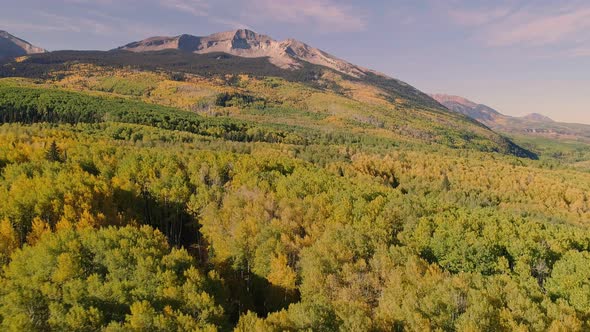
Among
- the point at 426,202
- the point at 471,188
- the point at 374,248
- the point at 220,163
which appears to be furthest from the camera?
the point at 471,188

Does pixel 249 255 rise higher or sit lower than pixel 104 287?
lower

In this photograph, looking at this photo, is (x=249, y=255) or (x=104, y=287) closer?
(x=104, y=287)

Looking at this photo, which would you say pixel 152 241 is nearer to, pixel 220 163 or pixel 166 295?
pixel 166 295

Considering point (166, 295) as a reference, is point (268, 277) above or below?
below

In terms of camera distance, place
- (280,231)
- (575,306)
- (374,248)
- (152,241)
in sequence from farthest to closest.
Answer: (280,231)
(374,248)
(152,241)
(575,306)

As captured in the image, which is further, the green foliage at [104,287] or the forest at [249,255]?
the forest at [249,255]

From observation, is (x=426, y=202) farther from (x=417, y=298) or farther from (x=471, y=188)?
→ (x=471, y=188)

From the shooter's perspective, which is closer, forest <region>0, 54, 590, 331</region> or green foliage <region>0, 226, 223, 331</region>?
green foliage <region>0, 226, 223, 331</region>

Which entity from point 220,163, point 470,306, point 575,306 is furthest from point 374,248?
point 220,163

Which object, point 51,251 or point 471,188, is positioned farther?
point 471,188
